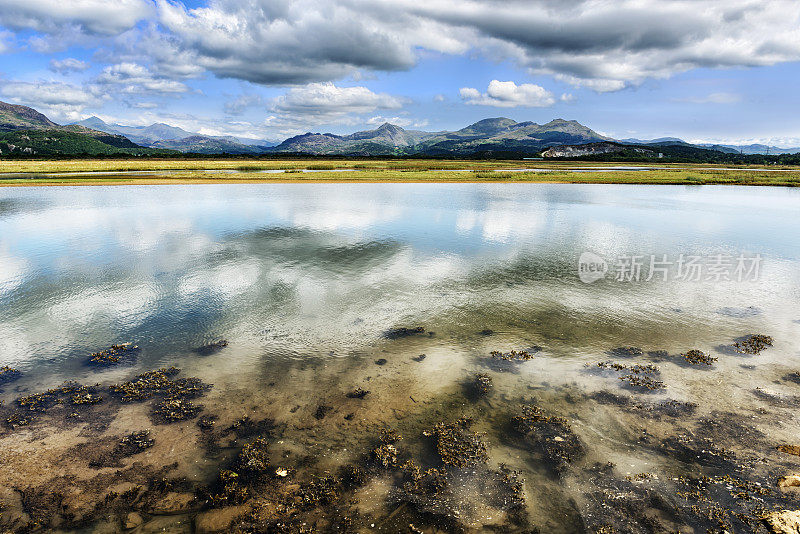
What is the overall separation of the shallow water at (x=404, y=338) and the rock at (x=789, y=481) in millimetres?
484

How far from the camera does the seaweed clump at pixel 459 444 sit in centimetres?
1083

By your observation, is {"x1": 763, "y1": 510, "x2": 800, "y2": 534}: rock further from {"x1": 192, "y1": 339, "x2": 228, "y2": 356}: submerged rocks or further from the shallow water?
{"x1": 192, "y1": 339, "x2": 228, "y2": 356}: submerged rocks

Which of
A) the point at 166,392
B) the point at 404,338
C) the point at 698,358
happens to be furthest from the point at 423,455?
the point at 698,358

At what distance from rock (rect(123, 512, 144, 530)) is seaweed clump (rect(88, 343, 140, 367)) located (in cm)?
832

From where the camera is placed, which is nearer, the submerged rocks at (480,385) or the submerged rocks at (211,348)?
the submerged rocks at (480,385)

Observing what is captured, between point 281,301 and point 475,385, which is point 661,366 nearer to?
point 475,385

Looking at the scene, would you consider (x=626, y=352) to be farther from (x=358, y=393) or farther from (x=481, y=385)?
(x=358, y=393)

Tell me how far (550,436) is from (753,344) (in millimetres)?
12893

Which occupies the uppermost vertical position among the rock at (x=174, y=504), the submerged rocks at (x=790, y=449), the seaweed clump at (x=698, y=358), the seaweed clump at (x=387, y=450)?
the seaweed clump at (x=698, y=358)

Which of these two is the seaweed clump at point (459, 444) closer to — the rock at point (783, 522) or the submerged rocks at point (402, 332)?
the submerged rocks at point (402, 332)

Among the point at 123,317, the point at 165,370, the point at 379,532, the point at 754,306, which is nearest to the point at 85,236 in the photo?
the point at 123,317

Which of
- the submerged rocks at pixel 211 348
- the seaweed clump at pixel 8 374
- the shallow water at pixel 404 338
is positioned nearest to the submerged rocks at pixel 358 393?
the shallow water at pixel 404 338

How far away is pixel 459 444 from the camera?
11422mm

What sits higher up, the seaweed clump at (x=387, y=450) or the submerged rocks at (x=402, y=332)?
the submerged rocks at (x=402, y=332)
